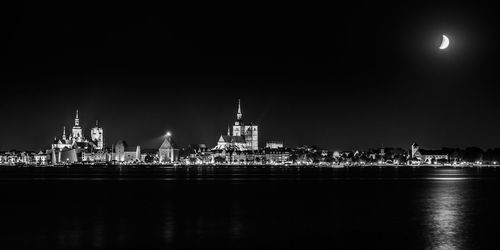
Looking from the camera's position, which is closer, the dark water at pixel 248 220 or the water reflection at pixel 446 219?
the dark water at pixel 248 220

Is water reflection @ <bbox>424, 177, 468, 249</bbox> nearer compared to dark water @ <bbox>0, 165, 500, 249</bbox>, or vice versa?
dark water @ <bbox>0, 165, 500, 249</bbox>

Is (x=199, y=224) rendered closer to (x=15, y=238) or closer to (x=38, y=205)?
(x=15, y=238)

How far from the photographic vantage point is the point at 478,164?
634 feet

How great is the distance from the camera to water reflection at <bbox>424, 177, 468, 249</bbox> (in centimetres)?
3120

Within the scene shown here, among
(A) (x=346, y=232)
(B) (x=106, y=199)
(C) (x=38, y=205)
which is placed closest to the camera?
(A) (x=346, y=232)

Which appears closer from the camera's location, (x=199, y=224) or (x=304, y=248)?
(x=304, y=248)

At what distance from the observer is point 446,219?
39.8m

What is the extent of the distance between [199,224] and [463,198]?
25.3m

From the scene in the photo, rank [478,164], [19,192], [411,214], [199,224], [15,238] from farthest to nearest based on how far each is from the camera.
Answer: [478,164]
[19,192]
[411,214]
[199,224]
[15,238]

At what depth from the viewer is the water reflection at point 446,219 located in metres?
31.2

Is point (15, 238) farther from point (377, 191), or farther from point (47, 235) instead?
point (377, 191)

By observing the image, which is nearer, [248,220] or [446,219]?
[248,220]

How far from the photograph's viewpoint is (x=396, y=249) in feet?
96.0

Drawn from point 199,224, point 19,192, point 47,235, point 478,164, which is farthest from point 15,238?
point 478,164
